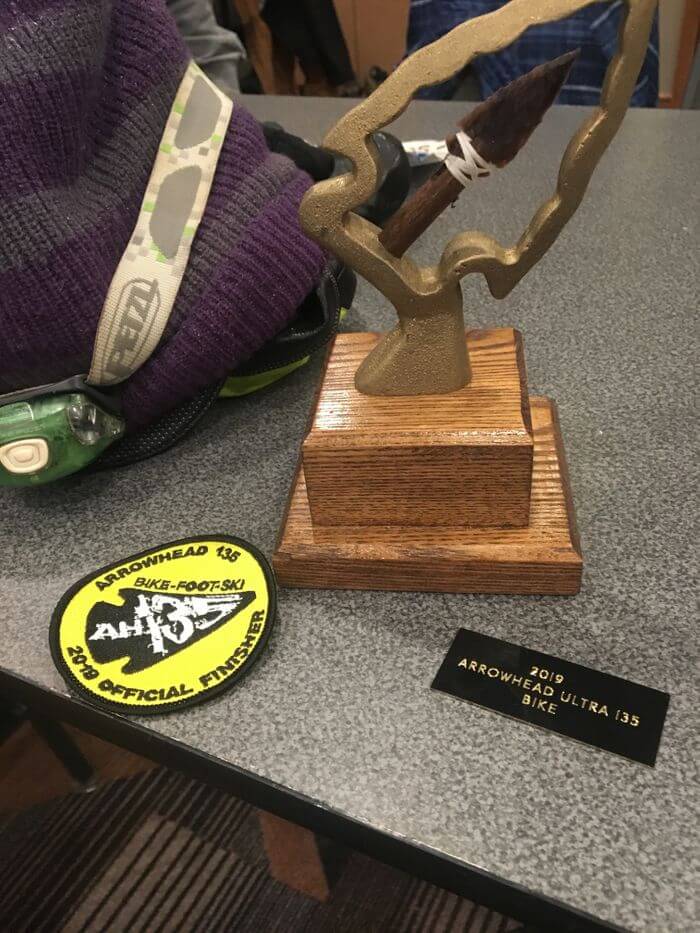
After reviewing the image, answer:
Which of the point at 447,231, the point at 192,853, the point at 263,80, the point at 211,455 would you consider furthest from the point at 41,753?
the point at 263,80

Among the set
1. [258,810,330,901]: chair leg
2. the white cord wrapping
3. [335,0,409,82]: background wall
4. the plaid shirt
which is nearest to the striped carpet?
[258,810,330,901]: chair leg

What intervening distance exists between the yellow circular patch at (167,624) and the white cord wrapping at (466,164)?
273 millimetres

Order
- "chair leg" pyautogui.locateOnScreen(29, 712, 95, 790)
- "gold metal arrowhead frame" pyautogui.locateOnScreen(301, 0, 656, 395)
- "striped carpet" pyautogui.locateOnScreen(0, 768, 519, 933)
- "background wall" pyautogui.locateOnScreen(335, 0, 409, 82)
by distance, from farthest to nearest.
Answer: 1. "background wall" pyautogui.locateOnScreen(335, 0, 409, 82)
2. "chair leg" pyautogui.locateOnScreen(29, 712, 95, 790)
3. "striped carpet" pyautogui.locateOnScreen(0, 768, 519, 933)
4. "gold metal arrowhead frame" pyautogui.locateOnScreen(301, 0, 656, 395)

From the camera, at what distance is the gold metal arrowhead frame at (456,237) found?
36 cm

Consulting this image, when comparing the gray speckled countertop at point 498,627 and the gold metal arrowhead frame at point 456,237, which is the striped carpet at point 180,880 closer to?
the gray speckled countertop at point 498,627

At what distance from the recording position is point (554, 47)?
1.30 m

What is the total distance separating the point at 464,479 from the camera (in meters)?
0.47

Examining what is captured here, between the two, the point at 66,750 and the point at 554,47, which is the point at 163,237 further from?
the point at 554,47

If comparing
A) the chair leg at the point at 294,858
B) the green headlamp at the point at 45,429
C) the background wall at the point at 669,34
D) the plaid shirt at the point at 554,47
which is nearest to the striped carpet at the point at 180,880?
the chair leg at the point at 294,858

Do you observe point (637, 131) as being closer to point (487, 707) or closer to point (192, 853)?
point (487, 707)

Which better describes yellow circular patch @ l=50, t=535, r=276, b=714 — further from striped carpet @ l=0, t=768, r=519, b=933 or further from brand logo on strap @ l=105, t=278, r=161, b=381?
striped carpet @ l=0, t=768, r=519, b=933

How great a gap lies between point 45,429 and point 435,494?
0.28 metres

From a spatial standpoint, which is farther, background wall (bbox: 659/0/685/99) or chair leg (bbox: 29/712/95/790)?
background wall (bbox: 659/0/685/99)

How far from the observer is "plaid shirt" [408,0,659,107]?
4.09 feet
